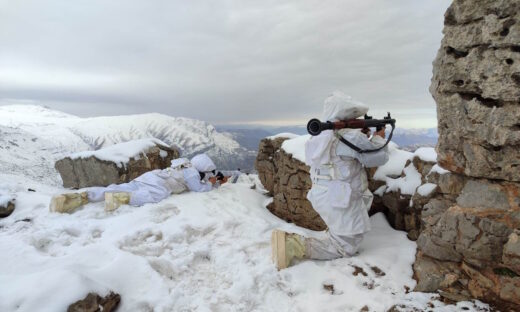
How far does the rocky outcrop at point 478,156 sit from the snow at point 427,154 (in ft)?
6.05

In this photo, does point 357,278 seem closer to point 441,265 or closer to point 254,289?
point 441,265

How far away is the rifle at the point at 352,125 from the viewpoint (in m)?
5.11

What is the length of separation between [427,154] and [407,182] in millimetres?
765

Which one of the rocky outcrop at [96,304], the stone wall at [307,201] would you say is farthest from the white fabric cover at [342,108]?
the rocky outcrop at [96,304]

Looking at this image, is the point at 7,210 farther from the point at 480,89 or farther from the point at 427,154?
the point at 480,89

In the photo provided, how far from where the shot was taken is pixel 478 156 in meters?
4.45

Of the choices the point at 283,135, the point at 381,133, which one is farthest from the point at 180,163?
the point at 381,133

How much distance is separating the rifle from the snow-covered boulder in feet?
32.5

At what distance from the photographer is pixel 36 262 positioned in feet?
16.7

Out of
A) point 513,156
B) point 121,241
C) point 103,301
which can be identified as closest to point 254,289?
point 103,301

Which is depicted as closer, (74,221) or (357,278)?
(357,278)

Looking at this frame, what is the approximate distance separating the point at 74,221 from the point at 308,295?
591 cm

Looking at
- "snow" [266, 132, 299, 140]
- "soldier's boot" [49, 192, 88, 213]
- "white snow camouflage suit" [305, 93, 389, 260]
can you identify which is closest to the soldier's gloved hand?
"white snow camouflage suit" [305, 93, 389, 260]

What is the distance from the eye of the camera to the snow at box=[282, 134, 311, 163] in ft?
28.0
